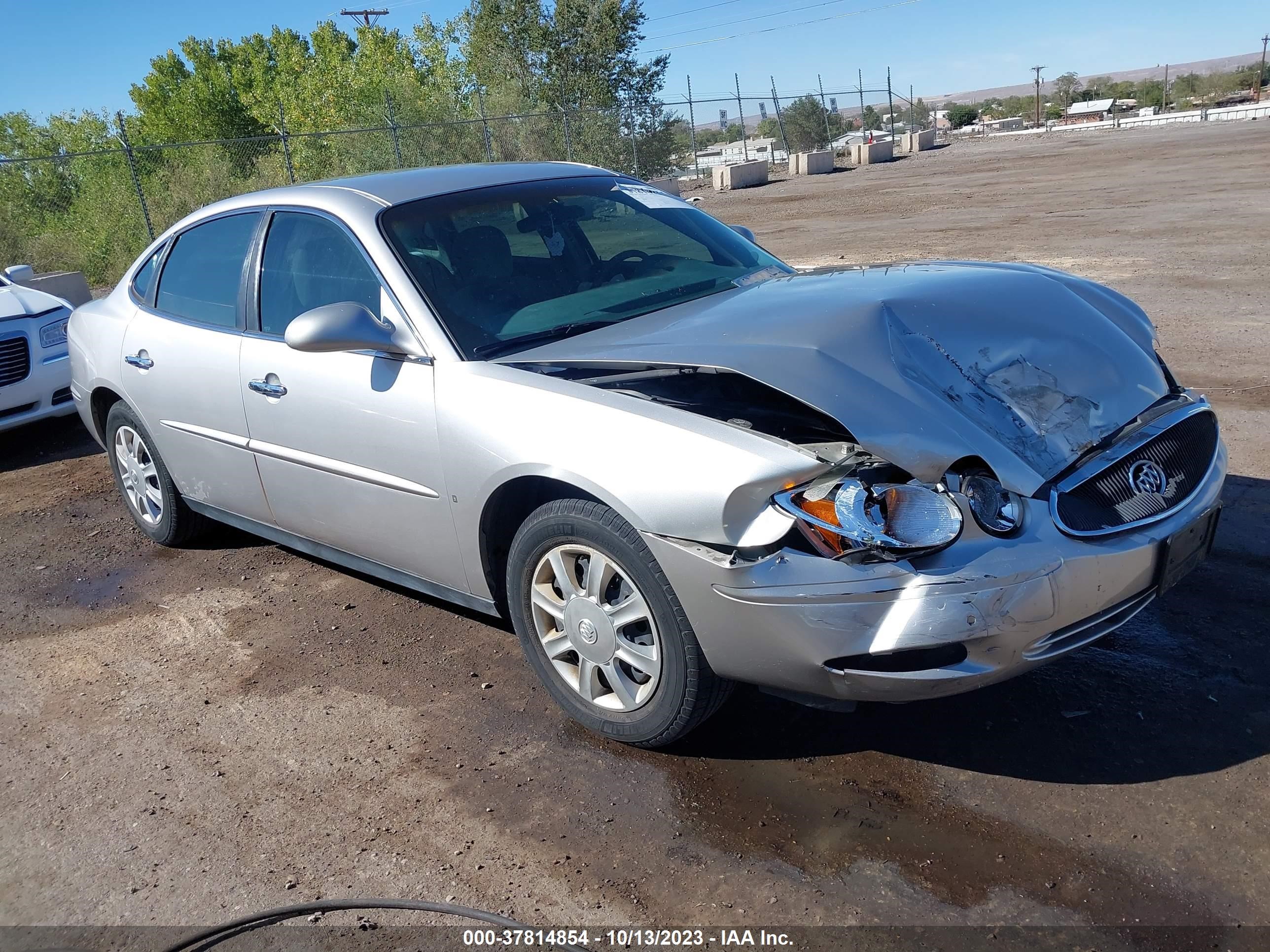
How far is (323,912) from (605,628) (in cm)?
105

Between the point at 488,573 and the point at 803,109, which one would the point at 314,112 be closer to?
the point at 803,109

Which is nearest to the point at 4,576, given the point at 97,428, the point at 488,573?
the point at 97,428

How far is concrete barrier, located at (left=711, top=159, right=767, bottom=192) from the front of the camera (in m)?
28.8

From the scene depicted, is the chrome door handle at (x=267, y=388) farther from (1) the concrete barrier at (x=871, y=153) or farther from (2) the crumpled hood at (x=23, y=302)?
(1) the concrete barrier at (x=871, y=153)

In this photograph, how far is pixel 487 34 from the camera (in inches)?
1810

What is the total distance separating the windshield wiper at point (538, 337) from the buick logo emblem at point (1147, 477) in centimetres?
169

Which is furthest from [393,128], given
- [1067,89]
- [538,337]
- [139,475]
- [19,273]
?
[1067,89]

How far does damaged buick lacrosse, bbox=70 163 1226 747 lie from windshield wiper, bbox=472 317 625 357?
0.05 feet

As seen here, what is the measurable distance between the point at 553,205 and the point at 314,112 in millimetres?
53003

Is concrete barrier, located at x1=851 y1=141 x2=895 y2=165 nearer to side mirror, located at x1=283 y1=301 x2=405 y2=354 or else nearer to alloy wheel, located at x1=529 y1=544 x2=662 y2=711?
side mirror, located at x1=283 y1=301 x2=405 y2=354

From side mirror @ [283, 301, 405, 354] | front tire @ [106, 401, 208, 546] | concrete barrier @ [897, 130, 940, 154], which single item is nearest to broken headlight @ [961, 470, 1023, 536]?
side mirror @ [283, 301, 405, 354]

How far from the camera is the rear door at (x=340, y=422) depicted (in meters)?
3.54

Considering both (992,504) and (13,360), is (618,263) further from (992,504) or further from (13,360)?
(13,360)

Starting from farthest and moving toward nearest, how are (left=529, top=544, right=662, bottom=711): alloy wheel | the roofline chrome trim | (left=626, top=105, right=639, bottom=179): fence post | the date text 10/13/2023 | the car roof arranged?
(left=626, top=105, right=639, bottom=179): fence post, the car roof, (left=529, top=544, right=662, bottom=711): alloy wheel, the roofline chrome trim, the date text 10/13/2023
